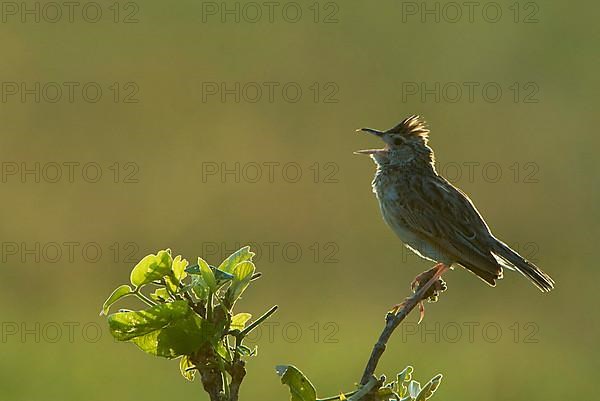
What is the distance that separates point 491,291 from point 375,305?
189cm

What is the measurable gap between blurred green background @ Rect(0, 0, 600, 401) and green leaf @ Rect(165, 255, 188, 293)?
950 cm

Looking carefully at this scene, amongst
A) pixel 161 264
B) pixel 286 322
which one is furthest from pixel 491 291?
pixel 161 264

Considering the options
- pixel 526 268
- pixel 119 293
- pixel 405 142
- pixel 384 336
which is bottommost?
pixel 526 268

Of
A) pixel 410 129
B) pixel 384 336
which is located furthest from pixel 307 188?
pixel 384 336

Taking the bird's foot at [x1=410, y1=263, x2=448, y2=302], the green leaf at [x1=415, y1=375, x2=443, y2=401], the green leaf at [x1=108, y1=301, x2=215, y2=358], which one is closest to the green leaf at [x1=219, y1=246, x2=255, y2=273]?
the green leaf at [x1=108, y1=301, x2=215, y2=358]

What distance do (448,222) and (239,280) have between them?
A: 153 inches

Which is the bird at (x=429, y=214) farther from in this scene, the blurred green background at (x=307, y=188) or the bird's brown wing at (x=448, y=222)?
the blurred green background at (x=307, y=188)

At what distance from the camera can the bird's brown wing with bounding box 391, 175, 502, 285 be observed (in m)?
5.40

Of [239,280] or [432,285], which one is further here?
[432,285]

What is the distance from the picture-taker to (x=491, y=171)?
1730cm

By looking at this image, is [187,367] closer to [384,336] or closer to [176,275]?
[176,275]

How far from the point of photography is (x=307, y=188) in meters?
16.7

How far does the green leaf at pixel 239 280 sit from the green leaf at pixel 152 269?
0.39 feet

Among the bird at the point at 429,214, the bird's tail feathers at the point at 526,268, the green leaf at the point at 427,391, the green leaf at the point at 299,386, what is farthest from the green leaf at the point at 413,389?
the bird's tail feathers at the point at 526,268
